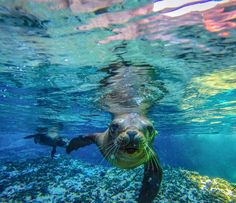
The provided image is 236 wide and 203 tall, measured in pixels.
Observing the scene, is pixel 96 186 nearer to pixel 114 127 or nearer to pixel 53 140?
pixel 114 127

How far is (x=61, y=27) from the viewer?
25.0 ft

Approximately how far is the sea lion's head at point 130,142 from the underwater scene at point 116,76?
0.04 m

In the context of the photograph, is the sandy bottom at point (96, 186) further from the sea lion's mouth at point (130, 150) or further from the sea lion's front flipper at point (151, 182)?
the sea lion's mouth at point (130, 150)

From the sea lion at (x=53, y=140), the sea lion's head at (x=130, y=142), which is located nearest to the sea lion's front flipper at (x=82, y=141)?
the sea lion's head at (x=130, y=142)

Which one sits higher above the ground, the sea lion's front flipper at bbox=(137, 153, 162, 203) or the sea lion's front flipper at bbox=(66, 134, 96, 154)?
the sea lion's front flipper at bbox=(66, 134, 96, 154)

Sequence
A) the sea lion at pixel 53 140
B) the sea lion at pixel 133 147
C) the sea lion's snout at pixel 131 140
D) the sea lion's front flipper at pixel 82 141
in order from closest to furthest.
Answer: the sea lion's snout at pixel 131 140 → the sea lion at pixel 133 147 → the sea lion's front flipper at pixel 82 141 → the sea lion at pixel 53 140

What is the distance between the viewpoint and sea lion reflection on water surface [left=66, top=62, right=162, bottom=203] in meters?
6.88

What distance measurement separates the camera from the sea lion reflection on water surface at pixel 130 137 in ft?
22.6

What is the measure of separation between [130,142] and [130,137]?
133 mm

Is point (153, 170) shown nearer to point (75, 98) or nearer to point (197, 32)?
point (197, 32)

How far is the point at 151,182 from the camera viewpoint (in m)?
9.11

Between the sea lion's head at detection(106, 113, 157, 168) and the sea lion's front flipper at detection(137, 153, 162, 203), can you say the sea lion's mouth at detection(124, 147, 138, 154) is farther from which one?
the sea lion's front flipper at detection(137, 153, 162, 203)

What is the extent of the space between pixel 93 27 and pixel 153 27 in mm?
1866

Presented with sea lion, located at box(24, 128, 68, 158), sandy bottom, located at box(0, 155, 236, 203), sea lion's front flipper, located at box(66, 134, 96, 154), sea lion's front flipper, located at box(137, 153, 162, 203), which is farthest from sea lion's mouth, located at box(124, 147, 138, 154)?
sea lion, located at box(24, 128, 68, 158)
